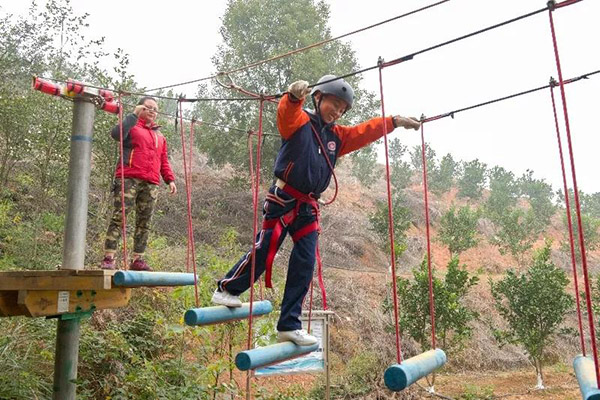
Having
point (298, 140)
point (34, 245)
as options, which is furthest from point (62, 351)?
point (34, 245)

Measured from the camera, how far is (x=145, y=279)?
10.1ft

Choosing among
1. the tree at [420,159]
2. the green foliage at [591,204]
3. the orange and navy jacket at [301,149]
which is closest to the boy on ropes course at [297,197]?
the orange and navy jacket at [301,149]

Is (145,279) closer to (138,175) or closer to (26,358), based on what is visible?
(138,175)

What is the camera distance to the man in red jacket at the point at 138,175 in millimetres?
3676

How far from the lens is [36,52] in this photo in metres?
12.7

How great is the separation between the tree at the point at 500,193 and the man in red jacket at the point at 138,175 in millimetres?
23029

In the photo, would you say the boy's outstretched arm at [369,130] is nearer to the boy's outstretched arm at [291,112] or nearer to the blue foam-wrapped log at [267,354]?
the boy's outstretched arm at [291,112]

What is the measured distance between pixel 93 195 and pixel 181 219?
2.69 meters

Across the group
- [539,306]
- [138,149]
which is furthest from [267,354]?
[539,306]

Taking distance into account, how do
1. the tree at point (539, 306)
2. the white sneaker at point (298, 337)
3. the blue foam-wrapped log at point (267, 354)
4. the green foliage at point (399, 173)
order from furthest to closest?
1. the green foliage at point (399, 173)
2. the tree at point (539, 306)
3. the white sneaker at point (298, 337)
4. the blue foam-wrapped log at point (267, 354)

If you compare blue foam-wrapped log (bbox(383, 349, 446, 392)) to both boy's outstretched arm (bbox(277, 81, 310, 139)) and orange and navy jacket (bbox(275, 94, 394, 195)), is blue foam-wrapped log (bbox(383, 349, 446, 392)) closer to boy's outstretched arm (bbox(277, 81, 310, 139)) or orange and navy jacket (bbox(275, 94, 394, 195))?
orange and navy jacket (bbox(275, 94, 394, 195))

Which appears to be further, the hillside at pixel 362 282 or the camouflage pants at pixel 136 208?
the hillside at pixel 362 282

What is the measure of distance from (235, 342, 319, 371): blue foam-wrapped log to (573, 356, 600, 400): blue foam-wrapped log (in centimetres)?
123

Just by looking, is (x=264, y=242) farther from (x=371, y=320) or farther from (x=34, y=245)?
(x=371, y=320)
